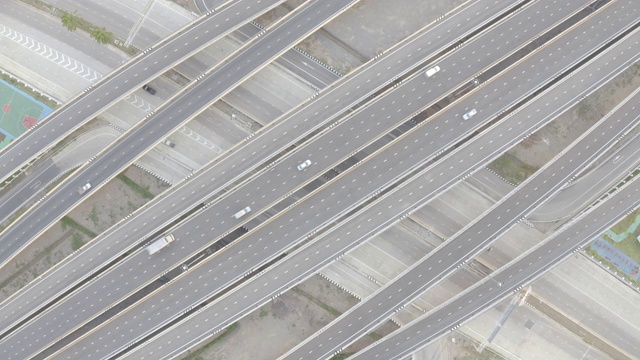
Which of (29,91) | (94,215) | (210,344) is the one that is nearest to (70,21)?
(29,91)

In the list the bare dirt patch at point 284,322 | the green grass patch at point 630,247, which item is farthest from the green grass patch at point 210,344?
the green grass patch at point 630,247

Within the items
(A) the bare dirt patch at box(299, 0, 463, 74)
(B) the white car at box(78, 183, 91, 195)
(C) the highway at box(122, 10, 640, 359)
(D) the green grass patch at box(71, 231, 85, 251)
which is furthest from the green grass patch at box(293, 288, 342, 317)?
(A) the bare dirt patch at box(299, 0, 463, 74)

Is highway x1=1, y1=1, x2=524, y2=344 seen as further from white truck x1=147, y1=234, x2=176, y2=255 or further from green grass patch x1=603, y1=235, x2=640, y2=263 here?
green grass patch x1=603, y1=235, x2=640, y2=263

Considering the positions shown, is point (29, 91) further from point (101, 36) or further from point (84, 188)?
point (84, 188)

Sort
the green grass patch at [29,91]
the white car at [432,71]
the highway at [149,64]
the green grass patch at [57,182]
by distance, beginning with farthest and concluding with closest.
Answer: the green grass patch at [29,91] < the green grass patch at [57,182] < the highway at [149,64] < the white car at [432,71]

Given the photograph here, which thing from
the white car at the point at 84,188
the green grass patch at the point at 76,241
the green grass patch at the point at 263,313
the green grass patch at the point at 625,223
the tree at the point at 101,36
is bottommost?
the green grass patch at the point at 76,241

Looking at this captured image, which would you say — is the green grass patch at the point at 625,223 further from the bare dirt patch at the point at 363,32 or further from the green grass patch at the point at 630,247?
the bare dirt patch at the point at 363,32

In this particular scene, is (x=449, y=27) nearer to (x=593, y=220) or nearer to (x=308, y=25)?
(x=308, y=25)
